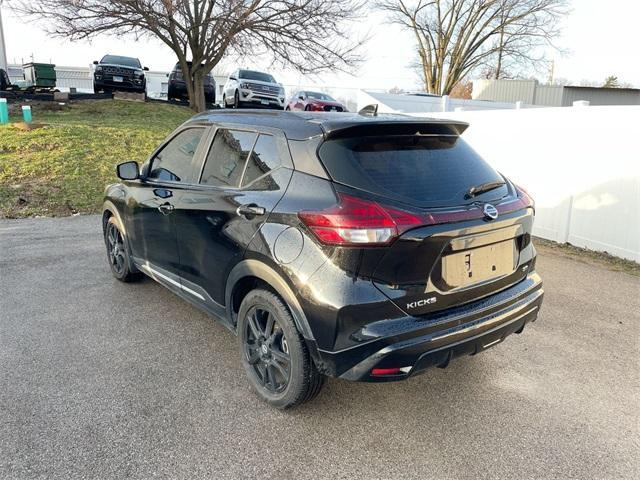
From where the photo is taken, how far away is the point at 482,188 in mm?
2832

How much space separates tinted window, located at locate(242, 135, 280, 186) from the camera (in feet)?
9.41

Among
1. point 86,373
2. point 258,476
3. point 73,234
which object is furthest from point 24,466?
point 73,234

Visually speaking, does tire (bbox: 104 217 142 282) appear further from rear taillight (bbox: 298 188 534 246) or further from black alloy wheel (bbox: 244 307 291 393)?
rear taillight (bbox: 298 188 534 246)

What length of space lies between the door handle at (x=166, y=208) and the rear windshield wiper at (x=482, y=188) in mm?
2155

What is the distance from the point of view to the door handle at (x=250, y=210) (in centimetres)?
277

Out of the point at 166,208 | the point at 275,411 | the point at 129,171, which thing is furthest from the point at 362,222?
the point at 129,171

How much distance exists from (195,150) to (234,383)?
5.74 ft

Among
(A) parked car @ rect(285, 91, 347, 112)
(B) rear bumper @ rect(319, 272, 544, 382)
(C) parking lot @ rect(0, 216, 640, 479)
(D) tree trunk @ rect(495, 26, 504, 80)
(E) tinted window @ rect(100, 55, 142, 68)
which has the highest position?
(D) tree trunk @ rect(495, 26, 504, 80)

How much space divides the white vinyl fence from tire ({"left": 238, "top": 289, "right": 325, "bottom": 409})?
5090 mm

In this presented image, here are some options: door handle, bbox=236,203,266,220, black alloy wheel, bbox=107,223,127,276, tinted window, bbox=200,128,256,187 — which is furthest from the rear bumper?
black alloy wheel, bbox=107,223,127,276

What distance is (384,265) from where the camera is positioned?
2359 millimetres

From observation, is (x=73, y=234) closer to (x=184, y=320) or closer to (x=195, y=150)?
(x=184, y=320)

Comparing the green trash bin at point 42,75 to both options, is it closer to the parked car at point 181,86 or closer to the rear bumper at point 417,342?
the parked car at point 181,86

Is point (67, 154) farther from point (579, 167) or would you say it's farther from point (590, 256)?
point (590, 256)
